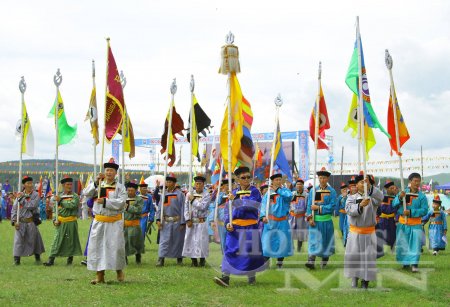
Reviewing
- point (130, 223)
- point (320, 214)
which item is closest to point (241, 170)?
point (320, 214)

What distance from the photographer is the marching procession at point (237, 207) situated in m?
9.95

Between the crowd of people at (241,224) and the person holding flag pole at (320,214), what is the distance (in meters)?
0.02

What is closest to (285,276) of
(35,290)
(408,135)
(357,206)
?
(357,206)

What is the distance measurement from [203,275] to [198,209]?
2212 mm

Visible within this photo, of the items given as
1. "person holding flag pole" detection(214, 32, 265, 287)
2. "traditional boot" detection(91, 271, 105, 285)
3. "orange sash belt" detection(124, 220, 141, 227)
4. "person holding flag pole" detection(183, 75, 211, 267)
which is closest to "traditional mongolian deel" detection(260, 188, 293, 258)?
"person holding flag pole" detection(214, 32, 265, 287)

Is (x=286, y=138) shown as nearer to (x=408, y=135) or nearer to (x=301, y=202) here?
(x=301, y=202)

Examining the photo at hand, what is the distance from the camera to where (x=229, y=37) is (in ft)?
34.7

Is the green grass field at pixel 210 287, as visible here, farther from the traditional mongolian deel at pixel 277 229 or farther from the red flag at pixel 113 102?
the red flag at pixel 113 102

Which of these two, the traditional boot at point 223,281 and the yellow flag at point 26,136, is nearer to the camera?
the traditional boot at point 223,281

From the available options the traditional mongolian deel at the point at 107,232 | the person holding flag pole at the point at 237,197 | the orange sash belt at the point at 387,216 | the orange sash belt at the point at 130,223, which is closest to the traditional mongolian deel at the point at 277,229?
the person holding flag pole at the point at 237,197

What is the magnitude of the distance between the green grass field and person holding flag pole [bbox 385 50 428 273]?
14.0 inches

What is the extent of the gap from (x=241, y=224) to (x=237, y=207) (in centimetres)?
31

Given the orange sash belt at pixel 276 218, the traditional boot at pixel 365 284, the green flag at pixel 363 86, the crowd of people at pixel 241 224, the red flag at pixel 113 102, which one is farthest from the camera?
the orange sash belt at pixel 276 218

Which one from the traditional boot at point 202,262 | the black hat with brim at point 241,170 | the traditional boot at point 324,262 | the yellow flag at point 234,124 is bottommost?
the traditional boot at point 202,262
